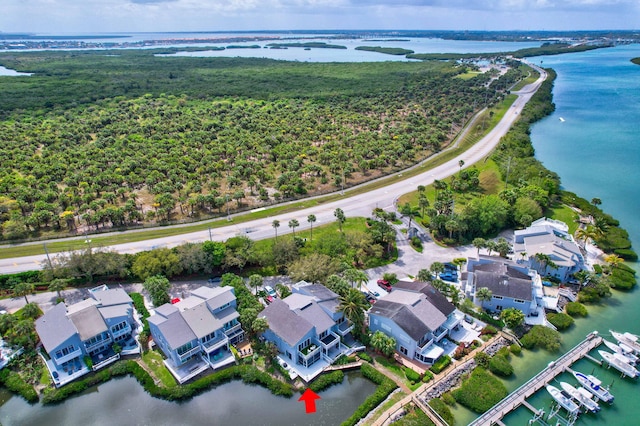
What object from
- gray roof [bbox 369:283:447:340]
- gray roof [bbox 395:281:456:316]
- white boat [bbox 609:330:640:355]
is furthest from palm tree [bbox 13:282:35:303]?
white boat [bbox 609:330:640:355]

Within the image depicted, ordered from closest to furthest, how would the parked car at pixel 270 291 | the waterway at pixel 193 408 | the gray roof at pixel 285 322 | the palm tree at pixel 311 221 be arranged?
1. the waterway at pixel 193 408
2. the gray roof at pixel 285 322
3. the parked car at pixel 270 291
4. the palm tree at pixel 311 221

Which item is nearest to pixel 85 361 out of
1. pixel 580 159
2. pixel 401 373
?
pixel 401 373

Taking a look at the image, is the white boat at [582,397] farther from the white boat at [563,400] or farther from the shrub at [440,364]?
the shrub at [440,364]

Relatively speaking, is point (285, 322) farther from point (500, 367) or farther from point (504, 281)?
point (504, 281)

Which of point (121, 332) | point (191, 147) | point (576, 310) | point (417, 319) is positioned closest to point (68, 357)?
point (121, 332)

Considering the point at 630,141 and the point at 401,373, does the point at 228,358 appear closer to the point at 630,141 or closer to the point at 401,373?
the point at 401,373

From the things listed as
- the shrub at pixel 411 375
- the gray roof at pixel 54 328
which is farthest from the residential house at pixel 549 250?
the gray roof at pixel 54 328
